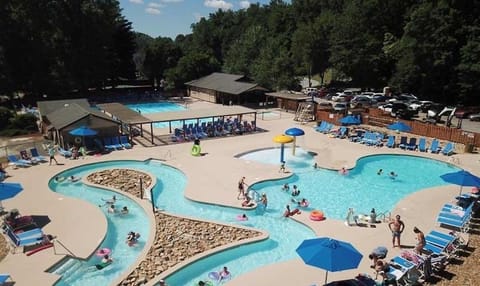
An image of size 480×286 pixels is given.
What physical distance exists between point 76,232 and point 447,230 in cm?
1473

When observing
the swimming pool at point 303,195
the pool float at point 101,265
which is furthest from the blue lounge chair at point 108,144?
the pool float at point 101,265

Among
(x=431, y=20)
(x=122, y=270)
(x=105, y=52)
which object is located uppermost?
(x=431, y=20)

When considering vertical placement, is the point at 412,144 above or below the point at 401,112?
below

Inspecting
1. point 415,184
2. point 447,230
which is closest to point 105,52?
point 415,184

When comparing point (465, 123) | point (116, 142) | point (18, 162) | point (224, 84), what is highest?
point (224, 84)

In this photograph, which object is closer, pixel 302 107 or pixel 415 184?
pixel 415 184

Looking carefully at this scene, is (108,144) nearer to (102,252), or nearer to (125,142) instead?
(125,142)

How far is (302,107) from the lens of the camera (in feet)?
118

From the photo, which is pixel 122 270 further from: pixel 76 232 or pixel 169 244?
pixel 76 232

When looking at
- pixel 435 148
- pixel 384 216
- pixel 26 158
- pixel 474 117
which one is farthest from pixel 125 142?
pixel 474 117

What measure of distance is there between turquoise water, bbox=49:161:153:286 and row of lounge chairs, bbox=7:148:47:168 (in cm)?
280

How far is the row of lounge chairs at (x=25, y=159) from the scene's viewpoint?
21.9 meters

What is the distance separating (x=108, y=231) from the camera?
14.9 m

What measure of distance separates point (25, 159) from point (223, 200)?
44.4 ft
